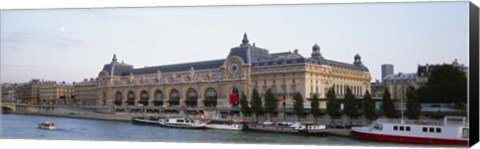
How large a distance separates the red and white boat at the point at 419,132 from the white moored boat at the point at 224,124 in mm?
2876

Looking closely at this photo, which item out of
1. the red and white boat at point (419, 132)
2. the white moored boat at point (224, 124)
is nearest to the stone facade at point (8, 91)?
the white moored boat at point (224, 124)

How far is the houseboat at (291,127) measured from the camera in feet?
44.6

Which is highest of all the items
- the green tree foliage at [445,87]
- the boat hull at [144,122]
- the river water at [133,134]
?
the green tree foliage at [445,87]

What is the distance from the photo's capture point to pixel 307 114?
559 inches

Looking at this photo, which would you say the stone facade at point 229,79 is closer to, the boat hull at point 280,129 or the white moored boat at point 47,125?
the boat hull at point 280,129

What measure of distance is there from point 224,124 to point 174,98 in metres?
2.34

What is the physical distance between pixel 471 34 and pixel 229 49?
485cm

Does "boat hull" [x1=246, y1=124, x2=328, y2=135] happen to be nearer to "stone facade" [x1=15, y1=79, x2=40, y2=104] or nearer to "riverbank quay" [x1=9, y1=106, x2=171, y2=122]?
"riverbank quay" [x1=9, y1=106, x2=171, y2=122]

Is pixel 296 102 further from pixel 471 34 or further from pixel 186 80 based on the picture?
pixel 471 34

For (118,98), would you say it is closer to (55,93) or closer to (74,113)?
(74,113)

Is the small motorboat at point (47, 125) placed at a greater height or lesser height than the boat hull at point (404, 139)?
greater

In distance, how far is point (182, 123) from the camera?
15586 mm

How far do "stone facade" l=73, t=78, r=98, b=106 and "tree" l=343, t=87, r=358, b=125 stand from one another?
5.56 m

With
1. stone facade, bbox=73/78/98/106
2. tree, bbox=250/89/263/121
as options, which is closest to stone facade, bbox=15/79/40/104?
stone facade, bbox=73/78/98/106
